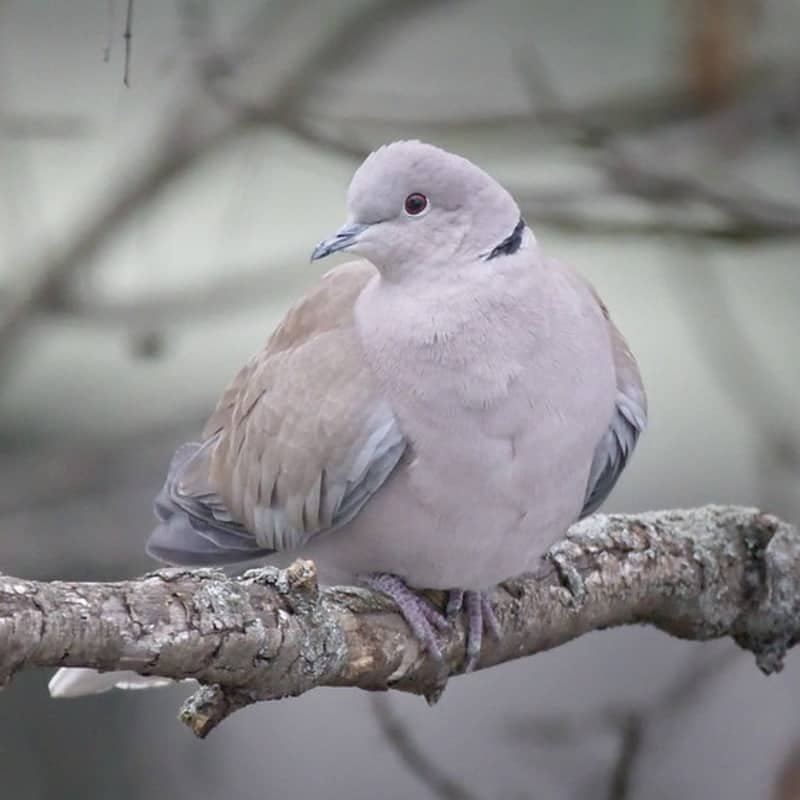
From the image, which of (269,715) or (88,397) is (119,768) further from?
(88,397)

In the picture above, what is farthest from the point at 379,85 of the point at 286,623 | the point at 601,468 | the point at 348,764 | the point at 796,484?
the point at 286,623

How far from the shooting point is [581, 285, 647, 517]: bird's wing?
7.62 feet

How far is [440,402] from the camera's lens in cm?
215

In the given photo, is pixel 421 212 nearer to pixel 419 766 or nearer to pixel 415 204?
pixel 415 204

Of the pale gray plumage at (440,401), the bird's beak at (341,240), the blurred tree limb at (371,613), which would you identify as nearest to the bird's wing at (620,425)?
the pale gray plumage at (440,401)

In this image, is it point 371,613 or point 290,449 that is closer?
point 371,613

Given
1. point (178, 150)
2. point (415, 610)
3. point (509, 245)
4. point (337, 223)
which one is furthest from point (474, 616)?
point (337, 223)

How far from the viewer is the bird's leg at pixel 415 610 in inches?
84.4

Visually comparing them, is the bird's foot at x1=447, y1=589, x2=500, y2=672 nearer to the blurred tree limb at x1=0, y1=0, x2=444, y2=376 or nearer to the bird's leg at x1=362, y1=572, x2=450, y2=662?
the bird's leg at x1=362, y1=572, x2=450, y2=662

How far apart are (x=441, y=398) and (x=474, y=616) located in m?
0.32

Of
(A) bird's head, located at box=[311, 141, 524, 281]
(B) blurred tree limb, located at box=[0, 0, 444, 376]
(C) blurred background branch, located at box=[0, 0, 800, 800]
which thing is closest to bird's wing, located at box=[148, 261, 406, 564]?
(A) bird's head, located at box=[311, 141, 524, 281]

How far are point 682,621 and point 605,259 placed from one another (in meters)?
2.44

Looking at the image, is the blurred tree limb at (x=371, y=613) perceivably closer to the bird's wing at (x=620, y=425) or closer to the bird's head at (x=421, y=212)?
the bird's wing at (x=620, y=425)

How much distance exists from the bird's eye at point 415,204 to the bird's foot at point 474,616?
20.1 inches
